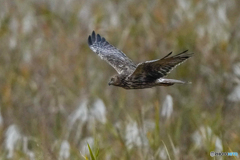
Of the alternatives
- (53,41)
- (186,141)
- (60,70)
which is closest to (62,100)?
(60,70)

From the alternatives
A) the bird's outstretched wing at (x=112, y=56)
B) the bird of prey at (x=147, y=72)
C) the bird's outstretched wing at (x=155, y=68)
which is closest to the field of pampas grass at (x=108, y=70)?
the bird's outstretched wing at (x=112, y=56)

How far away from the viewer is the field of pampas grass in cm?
767

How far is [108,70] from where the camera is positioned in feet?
30.2

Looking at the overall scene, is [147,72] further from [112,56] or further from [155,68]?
[112,56]

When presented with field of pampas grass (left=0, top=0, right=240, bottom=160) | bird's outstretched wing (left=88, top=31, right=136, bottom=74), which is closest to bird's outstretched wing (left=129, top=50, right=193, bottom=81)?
bird's outstretched wing (left=88, top=31, right=136, bottom=74)

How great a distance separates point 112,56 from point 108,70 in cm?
264

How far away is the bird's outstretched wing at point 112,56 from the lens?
242 inches

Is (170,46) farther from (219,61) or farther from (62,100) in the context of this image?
(62,100)

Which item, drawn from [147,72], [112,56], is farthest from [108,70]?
[147,72]

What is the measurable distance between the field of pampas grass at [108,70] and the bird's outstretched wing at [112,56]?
0.66 metres

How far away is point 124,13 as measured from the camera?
9.56 metres

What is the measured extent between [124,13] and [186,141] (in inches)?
104

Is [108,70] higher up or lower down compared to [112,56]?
higher up

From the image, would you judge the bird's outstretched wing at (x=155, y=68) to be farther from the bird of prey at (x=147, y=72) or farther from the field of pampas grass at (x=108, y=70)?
the field of pampas grass at (x=108, y=70)
